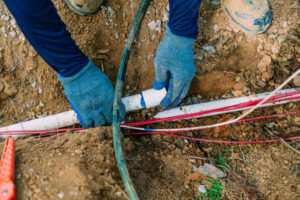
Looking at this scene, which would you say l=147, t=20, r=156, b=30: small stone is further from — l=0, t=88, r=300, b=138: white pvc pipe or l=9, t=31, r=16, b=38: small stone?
l=9, t=31, r=16, b=38: small stone

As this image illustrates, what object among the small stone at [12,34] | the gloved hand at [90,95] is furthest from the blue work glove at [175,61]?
the small stone at [12,34]

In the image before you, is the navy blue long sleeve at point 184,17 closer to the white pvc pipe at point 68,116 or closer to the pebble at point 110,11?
the white pvc pipe at point 68,116

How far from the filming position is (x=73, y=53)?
1.26 meters

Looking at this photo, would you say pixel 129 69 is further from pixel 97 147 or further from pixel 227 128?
pixel 227 128

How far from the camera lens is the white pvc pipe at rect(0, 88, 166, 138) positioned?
1517 millimetres

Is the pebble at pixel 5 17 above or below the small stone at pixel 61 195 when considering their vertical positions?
above

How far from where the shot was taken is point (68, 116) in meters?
1.55

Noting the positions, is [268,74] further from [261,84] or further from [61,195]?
[61,195]

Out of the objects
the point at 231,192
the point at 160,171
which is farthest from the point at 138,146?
the point at 231,192

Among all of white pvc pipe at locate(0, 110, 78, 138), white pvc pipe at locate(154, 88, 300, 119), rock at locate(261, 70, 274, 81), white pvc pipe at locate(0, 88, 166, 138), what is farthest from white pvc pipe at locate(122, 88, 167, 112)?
rock at locate(261, 70, 274, 81)

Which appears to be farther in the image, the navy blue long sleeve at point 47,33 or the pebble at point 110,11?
the pebble at point 110,11

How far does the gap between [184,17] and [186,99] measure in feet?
2.27

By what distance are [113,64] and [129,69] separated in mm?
150

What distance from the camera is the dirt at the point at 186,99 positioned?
123cm
